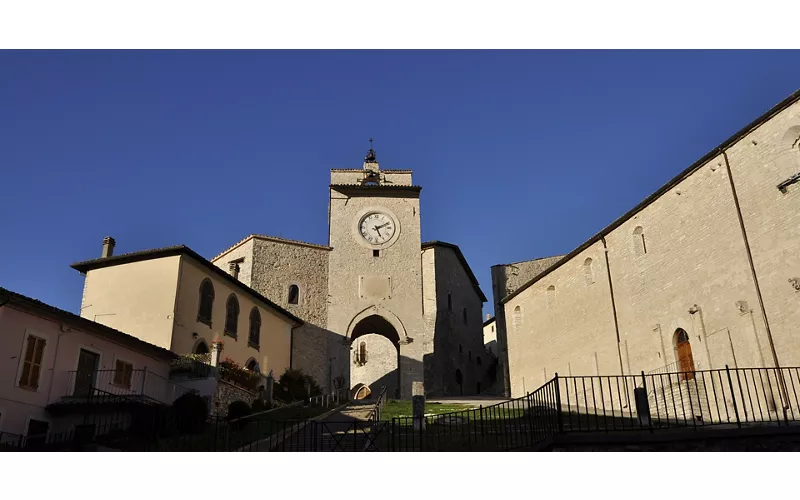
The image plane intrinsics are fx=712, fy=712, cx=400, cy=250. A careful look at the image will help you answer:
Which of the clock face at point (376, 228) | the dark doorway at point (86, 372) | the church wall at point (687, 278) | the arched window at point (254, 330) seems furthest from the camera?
the clock face at point (376, 228)

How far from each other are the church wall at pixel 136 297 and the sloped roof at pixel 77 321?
2262 mm

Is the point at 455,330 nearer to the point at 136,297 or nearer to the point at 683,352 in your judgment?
the point at 683,352

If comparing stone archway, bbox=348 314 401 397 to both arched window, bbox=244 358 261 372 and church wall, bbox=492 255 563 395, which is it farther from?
arched window, bbox=244 358 261 372

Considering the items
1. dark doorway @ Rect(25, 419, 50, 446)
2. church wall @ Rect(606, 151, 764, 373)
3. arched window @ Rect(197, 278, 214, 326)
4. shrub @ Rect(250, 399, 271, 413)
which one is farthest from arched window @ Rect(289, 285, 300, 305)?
dark doorway @ Rect(25, 419, 50, 446)

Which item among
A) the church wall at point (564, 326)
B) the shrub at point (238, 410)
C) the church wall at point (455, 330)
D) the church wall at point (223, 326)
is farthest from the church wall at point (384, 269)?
the shrub at point (238, 410)

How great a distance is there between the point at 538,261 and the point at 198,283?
29393 mm

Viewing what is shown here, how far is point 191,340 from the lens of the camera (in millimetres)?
26438

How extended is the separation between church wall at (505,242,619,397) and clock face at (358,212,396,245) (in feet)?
25.0

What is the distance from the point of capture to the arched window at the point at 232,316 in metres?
29.2

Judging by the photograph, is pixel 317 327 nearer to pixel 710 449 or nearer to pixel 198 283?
pixel 198 283

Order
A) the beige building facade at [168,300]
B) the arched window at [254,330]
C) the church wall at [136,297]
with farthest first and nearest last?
the arched window at [254,330] → the beige building facade at [168,300] → the church wall at [136,297]

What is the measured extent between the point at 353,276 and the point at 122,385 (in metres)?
18.3

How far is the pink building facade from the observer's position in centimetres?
1753

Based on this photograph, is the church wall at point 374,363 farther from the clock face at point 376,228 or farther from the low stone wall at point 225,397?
the low stone wall at point 225,397
